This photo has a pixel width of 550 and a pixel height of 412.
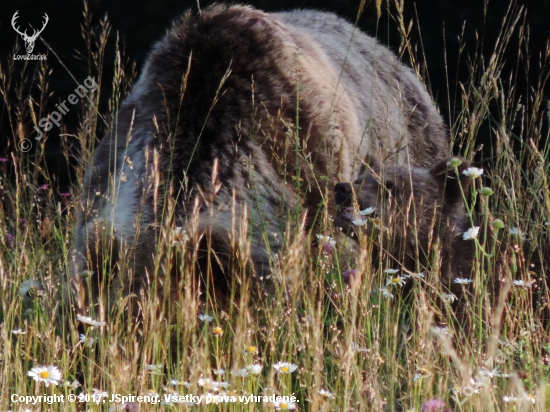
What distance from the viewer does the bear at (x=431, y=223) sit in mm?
3801

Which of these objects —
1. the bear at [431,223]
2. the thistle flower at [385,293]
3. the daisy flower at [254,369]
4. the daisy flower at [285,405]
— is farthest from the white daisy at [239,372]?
the bear at [431,223]

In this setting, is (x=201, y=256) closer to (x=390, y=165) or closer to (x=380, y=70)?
(x=390, y=165)

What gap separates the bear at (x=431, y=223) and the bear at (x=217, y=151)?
167 millimetres

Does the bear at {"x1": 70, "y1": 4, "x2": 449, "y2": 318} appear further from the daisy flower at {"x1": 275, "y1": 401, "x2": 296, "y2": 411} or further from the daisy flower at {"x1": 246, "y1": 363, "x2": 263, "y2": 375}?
the daisy flower at {"x1": 275, "y1": 401, "x2": 296, "y2": 411}

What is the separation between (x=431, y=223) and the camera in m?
3.75

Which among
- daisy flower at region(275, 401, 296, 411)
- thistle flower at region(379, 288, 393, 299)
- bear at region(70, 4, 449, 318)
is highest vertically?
bear at region(70, 4, 449, 318)

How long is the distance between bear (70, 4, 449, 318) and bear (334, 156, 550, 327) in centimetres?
17

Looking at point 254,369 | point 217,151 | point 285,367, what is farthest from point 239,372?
point 217,151

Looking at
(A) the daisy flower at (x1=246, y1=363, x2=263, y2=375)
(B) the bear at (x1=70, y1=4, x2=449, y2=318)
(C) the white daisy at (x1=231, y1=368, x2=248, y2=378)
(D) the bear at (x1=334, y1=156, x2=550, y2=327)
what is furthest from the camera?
(D) the bear at (x1=334, y1=156, x2=550, y2=327)

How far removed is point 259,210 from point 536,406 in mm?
1661

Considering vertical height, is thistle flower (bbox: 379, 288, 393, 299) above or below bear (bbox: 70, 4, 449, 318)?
below

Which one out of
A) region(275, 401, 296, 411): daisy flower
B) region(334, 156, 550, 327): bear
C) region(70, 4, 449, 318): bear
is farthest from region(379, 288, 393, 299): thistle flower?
region(275, 401, 296, 411): daisy flower

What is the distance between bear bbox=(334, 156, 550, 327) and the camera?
12.5ft

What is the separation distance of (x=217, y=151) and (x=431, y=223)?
1.02m
